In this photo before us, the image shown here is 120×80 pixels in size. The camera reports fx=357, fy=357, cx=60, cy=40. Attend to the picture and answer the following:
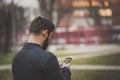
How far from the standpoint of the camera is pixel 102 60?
489 centimetres

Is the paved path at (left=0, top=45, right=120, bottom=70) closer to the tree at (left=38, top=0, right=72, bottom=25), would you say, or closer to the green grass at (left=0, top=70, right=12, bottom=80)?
the tree at (left=38, top=0, right=72, bottom=25)

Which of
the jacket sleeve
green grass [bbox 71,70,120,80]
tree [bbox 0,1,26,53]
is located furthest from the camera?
tree [bbox 0,1,26,53]

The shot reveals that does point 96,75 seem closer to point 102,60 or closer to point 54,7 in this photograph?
point 102,60

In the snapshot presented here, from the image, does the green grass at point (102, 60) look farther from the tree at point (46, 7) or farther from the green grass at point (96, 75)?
the tree at point (46, 7)

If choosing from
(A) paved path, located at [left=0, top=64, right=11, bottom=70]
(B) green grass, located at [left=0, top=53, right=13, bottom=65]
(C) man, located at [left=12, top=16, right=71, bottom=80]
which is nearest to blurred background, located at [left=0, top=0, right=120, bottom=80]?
(B) green grass, located at [left=0, top=53, right=13, bottom=65]

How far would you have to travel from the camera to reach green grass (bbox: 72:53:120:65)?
485cm

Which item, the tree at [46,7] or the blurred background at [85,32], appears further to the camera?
the tree at [46,7]

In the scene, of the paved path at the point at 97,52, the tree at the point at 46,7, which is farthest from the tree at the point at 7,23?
the paved path at the point at 97,52

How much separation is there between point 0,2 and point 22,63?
309 cm

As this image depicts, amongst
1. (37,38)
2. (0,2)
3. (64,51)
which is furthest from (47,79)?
(0,2)

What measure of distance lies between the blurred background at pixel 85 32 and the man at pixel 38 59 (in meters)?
2.32

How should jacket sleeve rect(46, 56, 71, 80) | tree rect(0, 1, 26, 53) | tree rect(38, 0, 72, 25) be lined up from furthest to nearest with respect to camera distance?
tree rect(0, 1, 26, 53), tree rect(38, 0, 72, 25), jacket sleeve rect(46, 56, 71, 80)

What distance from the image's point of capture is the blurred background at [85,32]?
4.86 m

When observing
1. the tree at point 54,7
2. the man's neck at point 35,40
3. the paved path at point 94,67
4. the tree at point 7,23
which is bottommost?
the paved path at point 94,67
